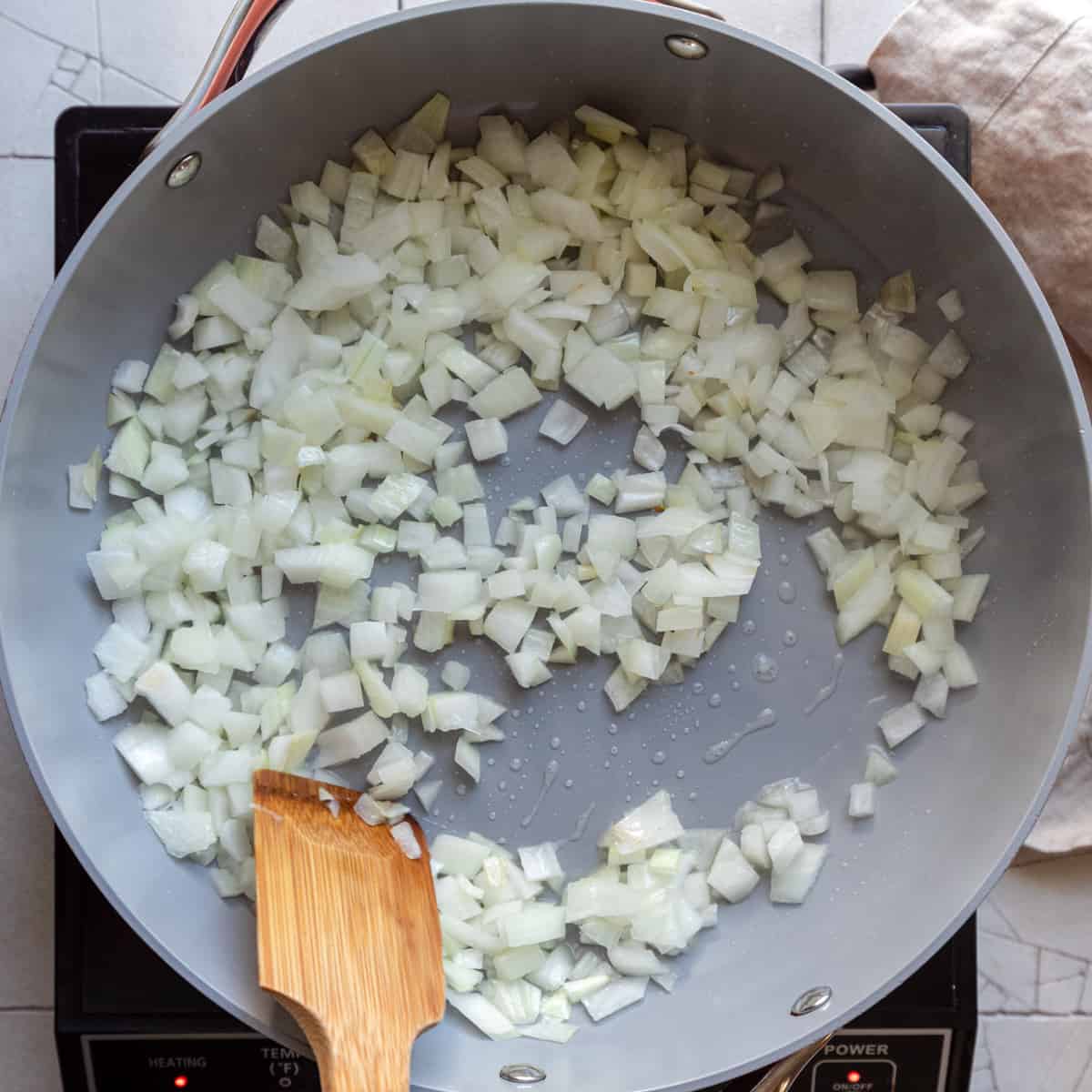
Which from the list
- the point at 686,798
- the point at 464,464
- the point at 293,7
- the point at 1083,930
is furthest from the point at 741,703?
the point at 293,7

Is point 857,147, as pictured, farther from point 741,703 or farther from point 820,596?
point 741,703

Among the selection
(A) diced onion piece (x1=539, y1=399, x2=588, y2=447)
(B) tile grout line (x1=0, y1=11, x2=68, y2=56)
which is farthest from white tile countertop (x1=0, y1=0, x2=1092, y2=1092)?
(A) diced onion piece (x1=539, y1=399, x2=588, y2=447)

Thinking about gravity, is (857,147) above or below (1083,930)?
above

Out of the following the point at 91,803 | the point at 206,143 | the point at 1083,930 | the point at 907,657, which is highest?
the point at 206,143

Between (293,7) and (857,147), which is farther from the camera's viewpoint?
(293,7)

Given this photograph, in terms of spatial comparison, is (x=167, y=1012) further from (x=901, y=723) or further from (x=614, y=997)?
→ (x=901, y=723)

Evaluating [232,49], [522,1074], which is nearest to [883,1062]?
[522,1074]

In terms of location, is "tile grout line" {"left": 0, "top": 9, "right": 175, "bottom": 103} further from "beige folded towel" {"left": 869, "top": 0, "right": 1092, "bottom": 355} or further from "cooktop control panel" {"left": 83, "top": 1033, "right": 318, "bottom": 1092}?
"cooktop control panel" {"left": 83, "top": 1033, "right": 318, "bottom": 1092}
